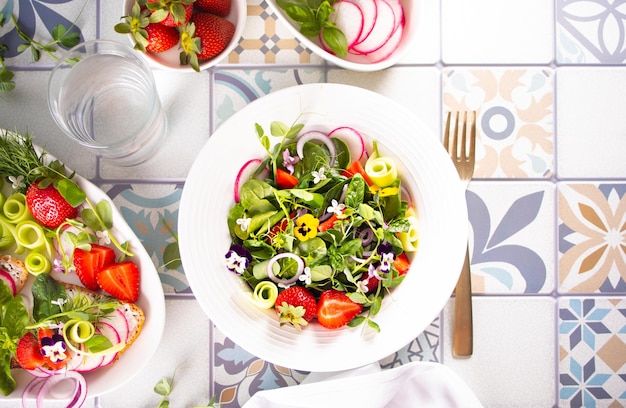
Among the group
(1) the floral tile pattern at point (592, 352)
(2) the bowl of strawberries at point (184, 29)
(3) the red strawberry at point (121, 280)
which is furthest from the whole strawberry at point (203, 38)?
(1) the floral tile pattern at point (592, 352)

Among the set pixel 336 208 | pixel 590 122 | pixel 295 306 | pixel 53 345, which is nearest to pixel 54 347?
pixel 53 345

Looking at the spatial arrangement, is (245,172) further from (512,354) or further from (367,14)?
(512,354)

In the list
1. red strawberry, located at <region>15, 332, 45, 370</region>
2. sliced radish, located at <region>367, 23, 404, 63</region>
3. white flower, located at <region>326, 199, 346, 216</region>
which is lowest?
red strawberry, located at <region>15, 332, 45, 370</region>

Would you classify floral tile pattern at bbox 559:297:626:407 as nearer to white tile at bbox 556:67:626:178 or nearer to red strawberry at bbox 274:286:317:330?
white tile at bbox 556:67:626:178

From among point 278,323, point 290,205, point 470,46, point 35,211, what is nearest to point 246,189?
point 290,205

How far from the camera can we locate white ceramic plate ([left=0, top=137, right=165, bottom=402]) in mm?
906

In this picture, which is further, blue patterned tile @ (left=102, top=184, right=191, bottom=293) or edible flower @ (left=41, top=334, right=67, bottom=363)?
blue patterned tile @ (left=102, top=184, right=191, bottom=293)

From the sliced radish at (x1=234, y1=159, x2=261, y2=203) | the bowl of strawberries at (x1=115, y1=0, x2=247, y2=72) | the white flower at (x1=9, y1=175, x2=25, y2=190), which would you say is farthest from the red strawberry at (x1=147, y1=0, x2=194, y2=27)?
the white flower at (x1=9, y1=175, x2=25, y2=190)

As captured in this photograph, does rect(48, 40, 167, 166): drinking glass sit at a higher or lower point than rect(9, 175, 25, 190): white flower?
higher

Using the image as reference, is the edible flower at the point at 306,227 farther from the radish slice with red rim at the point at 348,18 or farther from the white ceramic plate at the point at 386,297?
the radish slice with red rim at the point at 348,18

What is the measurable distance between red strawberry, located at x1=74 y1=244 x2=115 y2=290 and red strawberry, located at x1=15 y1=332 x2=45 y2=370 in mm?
114

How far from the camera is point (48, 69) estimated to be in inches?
39.1

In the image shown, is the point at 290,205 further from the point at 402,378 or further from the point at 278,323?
the point at 402,378

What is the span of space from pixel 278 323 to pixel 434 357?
285 millimetres
